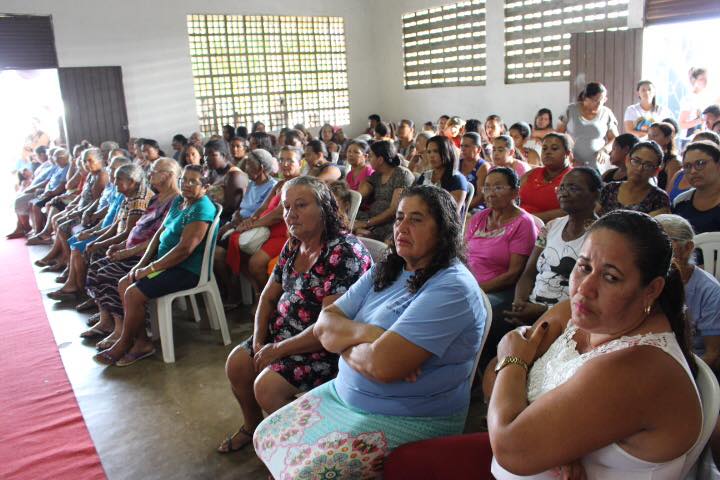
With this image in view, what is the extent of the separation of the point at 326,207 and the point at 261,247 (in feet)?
5.76

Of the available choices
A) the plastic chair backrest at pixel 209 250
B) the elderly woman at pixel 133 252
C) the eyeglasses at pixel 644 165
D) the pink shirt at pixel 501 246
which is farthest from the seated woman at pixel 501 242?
the elderly woman at pixel 133 252

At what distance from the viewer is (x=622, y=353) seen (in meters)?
1.11

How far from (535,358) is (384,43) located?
11.3 meters

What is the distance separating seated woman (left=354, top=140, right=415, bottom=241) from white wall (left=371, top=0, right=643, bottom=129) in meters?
4.70

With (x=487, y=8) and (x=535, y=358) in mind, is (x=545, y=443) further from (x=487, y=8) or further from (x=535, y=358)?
(x=487, y=8)

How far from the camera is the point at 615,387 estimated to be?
3.51ft

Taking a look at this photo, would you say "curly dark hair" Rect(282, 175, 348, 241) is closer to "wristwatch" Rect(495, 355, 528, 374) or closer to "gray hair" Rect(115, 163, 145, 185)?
"wristwatch" Rect(495, 355, 528, 374)

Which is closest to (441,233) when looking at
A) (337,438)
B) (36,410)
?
(337,438)

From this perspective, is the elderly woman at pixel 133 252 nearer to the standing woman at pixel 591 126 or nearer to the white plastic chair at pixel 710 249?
the white plastic chair at pixel 710 249

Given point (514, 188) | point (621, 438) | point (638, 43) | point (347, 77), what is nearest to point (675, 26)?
point (638, 43)

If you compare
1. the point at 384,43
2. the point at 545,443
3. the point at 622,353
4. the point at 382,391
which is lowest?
the point at 382,391

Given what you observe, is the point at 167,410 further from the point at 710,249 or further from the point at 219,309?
the point at 710,249

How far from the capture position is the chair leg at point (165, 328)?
3475 mm

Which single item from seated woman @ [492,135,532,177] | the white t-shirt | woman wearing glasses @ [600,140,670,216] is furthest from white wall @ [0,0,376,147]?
woman wearing glasses @ [600,140,670,216]
